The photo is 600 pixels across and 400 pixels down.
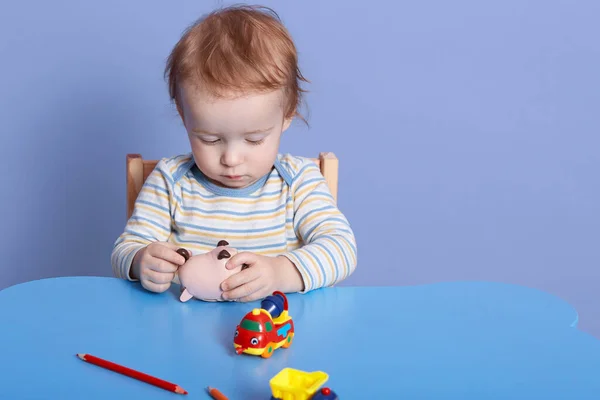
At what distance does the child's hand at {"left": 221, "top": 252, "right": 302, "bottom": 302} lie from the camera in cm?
94

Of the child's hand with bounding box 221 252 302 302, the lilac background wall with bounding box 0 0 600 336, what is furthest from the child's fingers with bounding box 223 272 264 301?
the lilac background wall with bounding box 0 0 600 336

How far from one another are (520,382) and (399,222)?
1.17 m

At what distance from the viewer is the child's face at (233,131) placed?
1.05 metres

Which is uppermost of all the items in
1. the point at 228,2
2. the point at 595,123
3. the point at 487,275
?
the point at 228,2

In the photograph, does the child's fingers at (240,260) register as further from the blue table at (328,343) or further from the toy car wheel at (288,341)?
the toy car wheel at (288,341)

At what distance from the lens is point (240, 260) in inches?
37.3

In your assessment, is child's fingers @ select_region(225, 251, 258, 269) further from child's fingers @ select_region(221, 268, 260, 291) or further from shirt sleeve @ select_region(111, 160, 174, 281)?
shirt sleeve @ select_region(111, 160, 174, 281)

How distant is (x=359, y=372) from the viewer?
76 cm

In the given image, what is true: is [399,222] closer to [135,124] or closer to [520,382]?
[135,124]

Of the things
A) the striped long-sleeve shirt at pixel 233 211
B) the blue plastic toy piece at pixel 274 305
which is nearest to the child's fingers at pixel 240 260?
the blue plastic toy piece at pixel 274 305

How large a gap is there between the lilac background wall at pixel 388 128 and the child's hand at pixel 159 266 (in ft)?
2.48

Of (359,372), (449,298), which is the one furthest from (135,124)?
(359,372)

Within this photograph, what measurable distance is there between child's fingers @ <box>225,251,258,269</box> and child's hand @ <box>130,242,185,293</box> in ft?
0.22

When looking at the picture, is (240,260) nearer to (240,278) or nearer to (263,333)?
(240,278)
